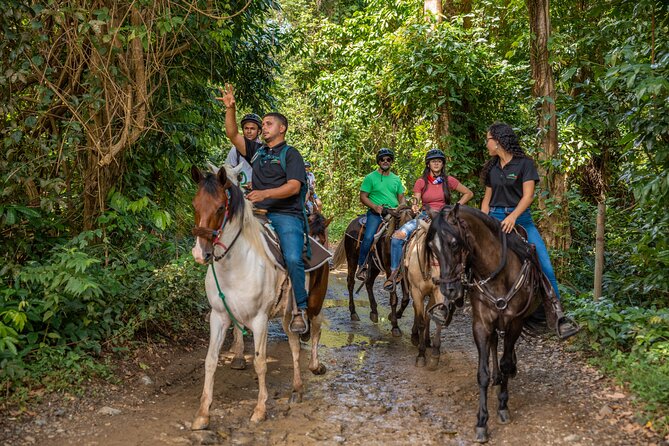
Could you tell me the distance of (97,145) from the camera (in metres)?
6.34

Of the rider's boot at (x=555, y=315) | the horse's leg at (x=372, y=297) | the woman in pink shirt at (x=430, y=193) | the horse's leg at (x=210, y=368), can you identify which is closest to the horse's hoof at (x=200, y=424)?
the horse's leg at (x=210, y=368)

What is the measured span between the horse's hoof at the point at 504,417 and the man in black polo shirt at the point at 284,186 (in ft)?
6.48

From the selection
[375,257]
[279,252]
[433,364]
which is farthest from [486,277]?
[375,257]

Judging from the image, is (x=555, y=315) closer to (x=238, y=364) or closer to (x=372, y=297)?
(x=238, y=364)

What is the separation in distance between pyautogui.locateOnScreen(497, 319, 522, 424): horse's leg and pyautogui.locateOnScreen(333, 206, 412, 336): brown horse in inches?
137

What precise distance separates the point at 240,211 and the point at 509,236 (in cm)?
250

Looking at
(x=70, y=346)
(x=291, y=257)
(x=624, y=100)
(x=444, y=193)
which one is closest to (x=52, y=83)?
(x=70, y=346)

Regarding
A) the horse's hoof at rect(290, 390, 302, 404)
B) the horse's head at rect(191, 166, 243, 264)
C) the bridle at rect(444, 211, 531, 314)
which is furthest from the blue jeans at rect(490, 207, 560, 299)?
the horse's head at rect(191, 166, 243, 264)

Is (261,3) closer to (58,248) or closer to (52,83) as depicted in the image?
(52,83)

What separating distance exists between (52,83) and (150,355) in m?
3.22

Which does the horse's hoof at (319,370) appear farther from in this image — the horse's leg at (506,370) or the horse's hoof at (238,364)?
the horse's leg at (506,370)

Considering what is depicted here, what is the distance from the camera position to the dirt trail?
4.83 metres

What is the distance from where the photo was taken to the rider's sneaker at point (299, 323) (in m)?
5.81

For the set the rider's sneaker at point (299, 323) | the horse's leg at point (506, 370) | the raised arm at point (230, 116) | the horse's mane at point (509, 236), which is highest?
the raised arm at point (230, 116)
